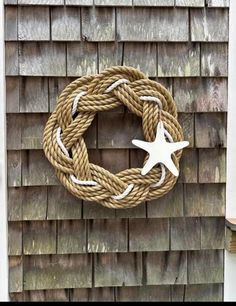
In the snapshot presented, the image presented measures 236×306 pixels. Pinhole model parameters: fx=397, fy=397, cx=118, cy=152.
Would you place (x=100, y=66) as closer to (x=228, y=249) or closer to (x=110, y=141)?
(x=110, y=141)

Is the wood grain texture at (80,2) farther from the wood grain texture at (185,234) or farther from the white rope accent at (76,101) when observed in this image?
the wood grain texture at (185,234)

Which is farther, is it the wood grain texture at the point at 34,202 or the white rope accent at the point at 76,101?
the wood grain texture at the point at 34,202

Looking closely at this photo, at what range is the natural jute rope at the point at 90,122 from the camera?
1311 mm

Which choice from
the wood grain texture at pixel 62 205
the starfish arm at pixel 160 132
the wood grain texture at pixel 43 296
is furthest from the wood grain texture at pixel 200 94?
the wood grain texture at pixel 43 296

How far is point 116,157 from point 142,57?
0.36 meters

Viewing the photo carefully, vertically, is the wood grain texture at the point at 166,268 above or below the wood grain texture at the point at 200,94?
below

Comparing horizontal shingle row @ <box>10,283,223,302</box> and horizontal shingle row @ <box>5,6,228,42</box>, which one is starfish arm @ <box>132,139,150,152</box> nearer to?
horizontal shingle row @ <box>5,6,228,42</box>

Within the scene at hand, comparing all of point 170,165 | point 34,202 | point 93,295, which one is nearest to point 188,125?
point 170,165

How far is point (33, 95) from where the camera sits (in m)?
1.38

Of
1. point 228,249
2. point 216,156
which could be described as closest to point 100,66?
point 216,156

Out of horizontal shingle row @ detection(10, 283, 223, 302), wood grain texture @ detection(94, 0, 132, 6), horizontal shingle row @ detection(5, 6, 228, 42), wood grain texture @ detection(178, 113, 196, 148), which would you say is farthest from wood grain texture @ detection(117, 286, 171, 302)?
wood grain texture @ detection(94, 0, 132, 6)

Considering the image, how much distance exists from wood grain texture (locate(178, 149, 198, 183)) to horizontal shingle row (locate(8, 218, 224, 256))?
0.15m

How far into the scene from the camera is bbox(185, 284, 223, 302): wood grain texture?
1482 mm

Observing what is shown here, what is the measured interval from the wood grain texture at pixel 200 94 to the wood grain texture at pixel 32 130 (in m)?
0.48
